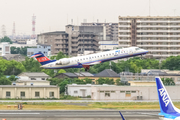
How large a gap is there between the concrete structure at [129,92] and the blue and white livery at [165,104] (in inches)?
2021

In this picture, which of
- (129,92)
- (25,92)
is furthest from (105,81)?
(25,92)

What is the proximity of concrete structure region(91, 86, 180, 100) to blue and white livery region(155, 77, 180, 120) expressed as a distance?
168 ft

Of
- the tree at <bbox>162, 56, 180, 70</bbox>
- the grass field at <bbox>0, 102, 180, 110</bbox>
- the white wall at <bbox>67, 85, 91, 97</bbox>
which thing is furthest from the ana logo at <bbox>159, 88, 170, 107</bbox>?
the tree at <bbox>162, 56, 180, 70</bbox>

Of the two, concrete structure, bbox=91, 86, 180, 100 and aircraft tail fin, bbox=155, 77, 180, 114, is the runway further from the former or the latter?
concrete structure, bbox=91, 86, 180, 100

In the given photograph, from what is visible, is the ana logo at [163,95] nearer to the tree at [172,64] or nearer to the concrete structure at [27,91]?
the concrete structure at [27,91]

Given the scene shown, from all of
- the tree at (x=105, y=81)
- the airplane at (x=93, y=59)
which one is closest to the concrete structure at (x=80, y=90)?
the airplane at (x=93, y=59)

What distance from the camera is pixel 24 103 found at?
8506 cm

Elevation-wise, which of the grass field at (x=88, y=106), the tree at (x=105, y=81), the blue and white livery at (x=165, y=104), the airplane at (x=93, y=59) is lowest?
the grass field at (x=88, y=106)

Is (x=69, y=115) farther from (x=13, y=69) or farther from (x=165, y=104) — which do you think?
(x=13, y=69)

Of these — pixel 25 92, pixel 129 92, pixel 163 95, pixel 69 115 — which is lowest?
pixel 69 115

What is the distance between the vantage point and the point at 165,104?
1599 inches

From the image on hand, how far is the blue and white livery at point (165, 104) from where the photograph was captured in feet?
132

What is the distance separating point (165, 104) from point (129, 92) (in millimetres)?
52529

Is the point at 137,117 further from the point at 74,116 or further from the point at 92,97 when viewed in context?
the point at 92,97
